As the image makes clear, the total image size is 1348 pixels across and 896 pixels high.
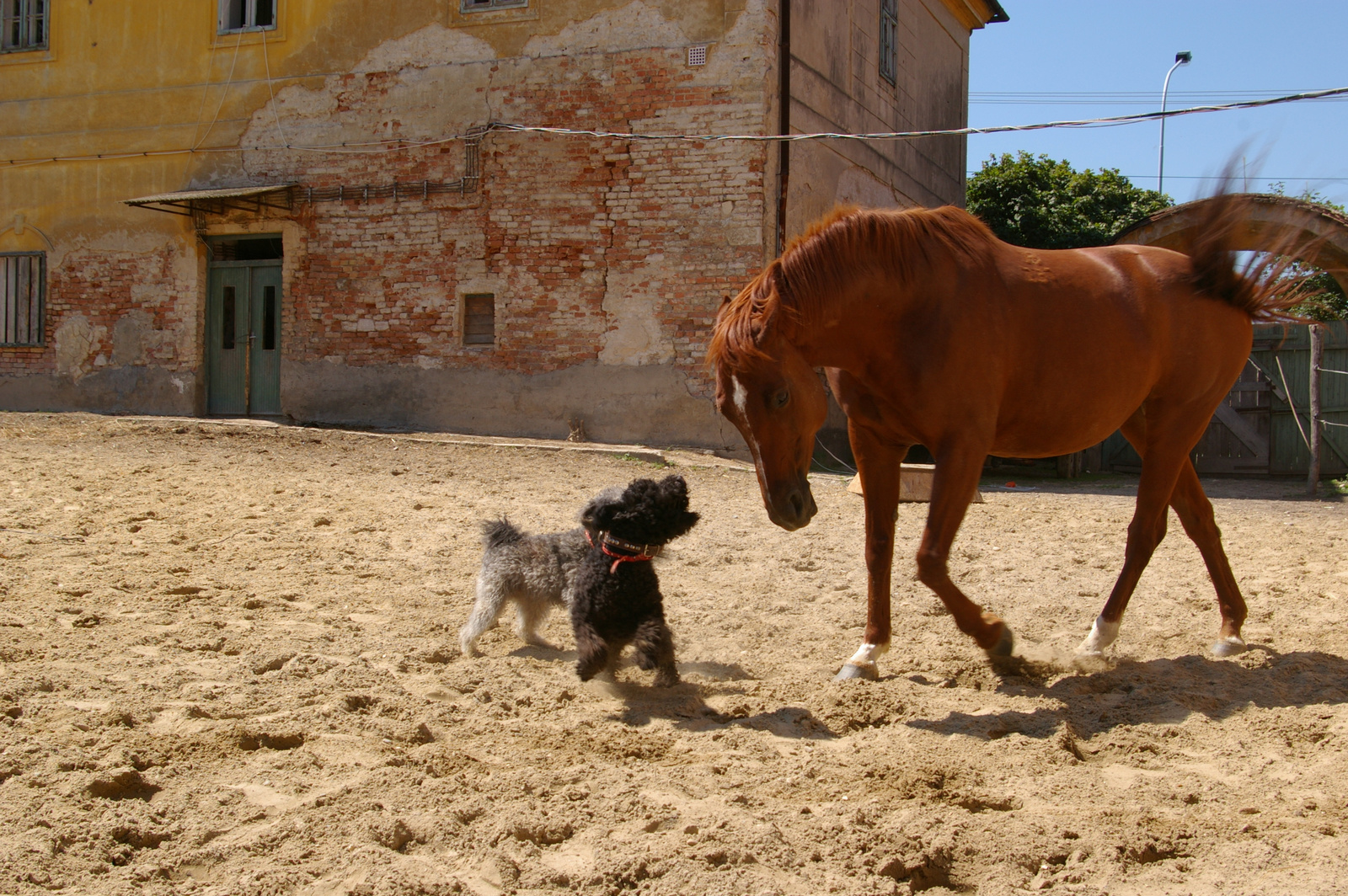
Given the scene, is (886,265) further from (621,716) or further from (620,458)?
(620,458)

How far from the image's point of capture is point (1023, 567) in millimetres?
6055

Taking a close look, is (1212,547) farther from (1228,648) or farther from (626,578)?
(626,578)

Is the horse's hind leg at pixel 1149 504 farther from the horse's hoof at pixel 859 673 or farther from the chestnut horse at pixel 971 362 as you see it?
the horse's hoof at pixel 859 673

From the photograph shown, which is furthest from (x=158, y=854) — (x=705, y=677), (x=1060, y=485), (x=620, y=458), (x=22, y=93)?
(x=22, y=93)

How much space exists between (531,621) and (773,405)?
187cm

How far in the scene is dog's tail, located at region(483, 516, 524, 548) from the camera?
15.3 feet

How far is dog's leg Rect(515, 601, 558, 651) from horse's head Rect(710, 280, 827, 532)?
1.57m

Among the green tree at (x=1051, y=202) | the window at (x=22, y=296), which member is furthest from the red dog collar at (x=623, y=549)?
the green tree at (x=1051, y=202)

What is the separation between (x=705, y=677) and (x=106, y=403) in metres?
14.0

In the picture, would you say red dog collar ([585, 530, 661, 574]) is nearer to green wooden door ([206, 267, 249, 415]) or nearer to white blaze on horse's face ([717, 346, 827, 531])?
white blaze on horse's face ([717, 346, 827, 531])

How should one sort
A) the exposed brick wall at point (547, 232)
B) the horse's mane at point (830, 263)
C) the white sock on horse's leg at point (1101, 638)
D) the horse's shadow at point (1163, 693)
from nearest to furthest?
the horse's shadow at point (1163, 693) → the horse's mane at point (830, 263) → the white sock on horse's leg at point (1101, 638) → the exposed brick wall at point (547, 232)

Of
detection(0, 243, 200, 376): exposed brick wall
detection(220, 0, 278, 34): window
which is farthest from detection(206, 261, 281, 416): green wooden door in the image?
detection(220, 0, 278, 34): window

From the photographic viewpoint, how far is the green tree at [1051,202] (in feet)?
67.3

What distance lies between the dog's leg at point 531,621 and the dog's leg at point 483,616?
20 centimetres
